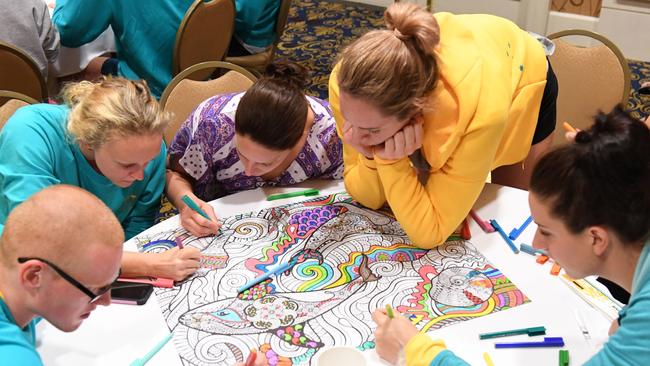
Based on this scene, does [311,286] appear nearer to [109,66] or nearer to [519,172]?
[519,172]

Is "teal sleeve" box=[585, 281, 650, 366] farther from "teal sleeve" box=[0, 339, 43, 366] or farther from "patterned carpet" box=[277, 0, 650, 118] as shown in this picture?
"patterned carpet" box=[277, 0, 650, 118]

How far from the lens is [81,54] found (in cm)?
302


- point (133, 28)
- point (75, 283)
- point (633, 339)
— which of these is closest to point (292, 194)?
point (75, 283)

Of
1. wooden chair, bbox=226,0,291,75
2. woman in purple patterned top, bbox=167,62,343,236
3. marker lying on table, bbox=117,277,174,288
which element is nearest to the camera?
marker lying on table, bbox=117,277,174,288

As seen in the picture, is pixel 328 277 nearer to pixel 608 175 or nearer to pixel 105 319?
pixel 105 319

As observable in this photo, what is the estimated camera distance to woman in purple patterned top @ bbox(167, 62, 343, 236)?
1.78 m

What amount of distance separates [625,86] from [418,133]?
116 centimetres

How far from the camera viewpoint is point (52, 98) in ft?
9.83

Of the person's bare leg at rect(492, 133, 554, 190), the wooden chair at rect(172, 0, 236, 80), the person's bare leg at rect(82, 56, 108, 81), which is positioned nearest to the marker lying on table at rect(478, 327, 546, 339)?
the person's bare leg at rect(492, 133, 554, 190)

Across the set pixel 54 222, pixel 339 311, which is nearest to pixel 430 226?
pixel 339 311

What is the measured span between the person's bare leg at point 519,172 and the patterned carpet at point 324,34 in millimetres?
2048

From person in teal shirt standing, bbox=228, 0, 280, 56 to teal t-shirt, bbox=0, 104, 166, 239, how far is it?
1302 mm

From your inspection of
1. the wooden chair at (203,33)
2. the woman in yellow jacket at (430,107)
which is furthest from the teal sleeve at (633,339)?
the wooden chair at (203,33)

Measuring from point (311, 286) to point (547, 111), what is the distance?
38.4 inches
